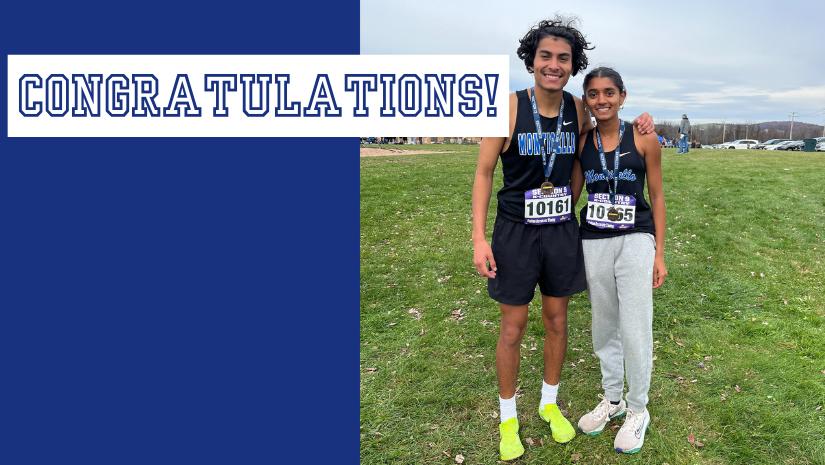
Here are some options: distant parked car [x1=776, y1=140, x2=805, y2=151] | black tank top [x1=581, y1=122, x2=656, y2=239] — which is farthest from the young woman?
distant parked car [x1=776, y1=140, x2=805, y2=151]

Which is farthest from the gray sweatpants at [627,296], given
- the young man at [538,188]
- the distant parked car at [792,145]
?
the distant parked car at [792,145]

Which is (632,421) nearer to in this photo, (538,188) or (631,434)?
(631,434)

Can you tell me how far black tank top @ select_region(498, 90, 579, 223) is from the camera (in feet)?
8.82

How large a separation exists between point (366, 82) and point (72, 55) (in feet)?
5.21

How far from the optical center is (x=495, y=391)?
3.76 m

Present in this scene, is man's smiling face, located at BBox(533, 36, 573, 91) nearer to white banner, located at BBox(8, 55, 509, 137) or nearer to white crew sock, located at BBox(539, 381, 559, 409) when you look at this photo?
white banner, located at BBox(8, 55, 509, 137)

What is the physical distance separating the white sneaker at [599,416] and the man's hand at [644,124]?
170cm

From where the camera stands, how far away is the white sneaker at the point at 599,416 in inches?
127

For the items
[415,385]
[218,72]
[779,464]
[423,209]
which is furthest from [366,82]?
[423,209]

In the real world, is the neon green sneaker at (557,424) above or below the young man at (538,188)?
below

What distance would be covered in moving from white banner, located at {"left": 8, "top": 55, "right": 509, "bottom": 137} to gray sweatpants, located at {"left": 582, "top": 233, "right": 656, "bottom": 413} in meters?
0.87

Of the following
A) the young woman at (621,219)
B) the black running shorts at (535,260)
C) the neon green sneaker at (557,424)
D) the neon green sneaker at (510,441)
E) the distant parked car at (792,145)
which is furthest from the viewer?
the distant parked car at (792,145)

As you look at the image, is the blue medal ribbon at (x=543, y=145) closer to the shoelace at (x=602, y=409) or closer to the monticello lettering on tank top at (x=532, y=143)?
the monticello lettering on tank top at (x=532, y=143)

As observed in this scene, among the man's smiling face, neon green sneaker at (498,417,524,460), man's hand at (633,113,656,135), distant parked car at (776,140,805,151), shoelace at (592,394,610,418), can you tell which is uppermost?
distant parked car at (776,140,805,151)
